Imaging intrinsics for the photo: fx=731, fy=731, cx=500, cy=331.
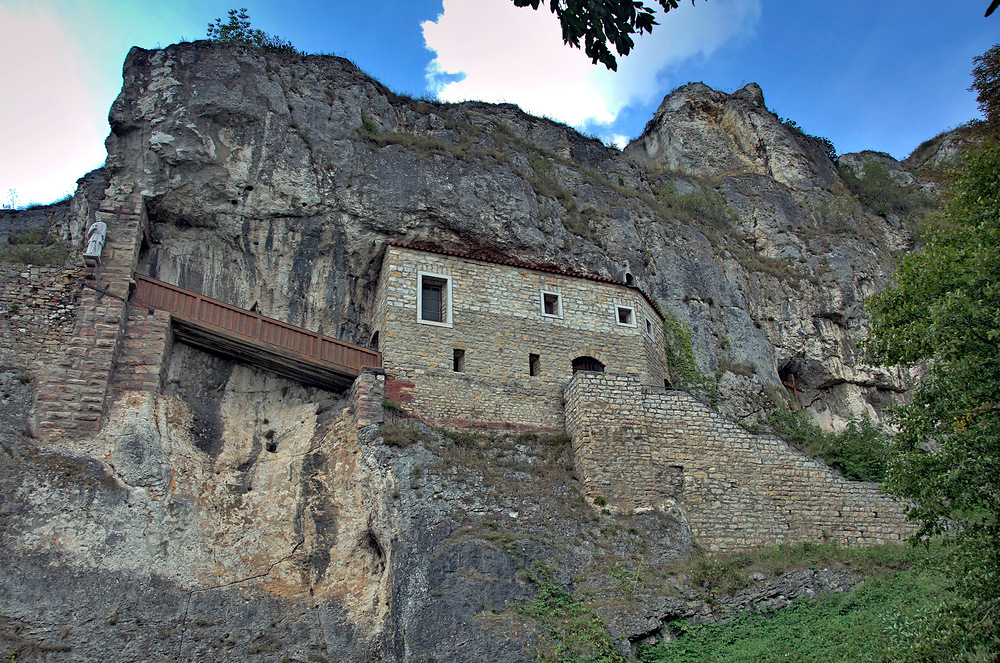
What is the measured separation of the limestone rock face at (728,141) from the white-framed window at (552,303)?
1703cm

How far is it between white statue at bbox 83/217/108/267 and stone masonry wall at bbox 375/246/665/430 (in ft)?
23.4

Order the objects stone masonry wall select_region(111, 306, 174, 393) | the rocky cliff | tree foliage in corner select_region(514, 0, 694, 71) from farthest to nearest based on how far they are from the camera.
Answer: stone masonry wall select_region(111, 306, 174, 393)
the rocky cliff
tree foliage in corner select_region(514, 0, 694, 71)

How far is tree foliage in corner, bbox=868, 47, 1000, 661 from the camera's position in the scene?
10422 millimetres

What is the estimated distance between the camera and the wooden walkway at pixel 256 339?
60.3 ft

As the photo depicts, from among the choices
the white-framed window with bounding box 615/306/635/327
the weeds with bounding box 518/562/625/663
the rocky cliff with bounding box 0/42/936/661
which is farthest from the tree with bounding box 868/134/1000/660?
the white-framed window with bounding box 615/306/635/327

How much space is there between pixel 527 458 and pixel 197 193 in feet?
38.9

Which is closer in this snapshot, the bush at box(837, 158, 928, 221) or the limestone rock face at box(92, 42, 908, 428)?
the limestone rock face at box(92, 42, 908, 428)

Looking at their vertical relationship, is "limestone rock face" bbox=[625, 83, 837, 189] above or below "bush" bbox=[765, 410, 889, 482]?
above

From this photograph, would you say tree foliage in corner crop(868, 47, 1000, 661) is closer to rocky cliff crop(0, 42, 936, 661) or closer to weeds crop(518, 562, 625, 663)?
rocky cliff crop(0, 42, 936, 661)

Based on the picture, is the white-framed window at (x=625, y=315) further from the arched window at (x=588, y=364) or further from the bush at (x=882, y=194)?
the bush at (x=882, y=194)

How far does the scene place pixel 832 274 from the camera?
100ft

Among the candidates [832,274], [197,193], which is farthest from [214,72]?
[832,274]

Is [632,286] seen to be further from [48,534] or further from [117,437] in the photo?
[48,534]

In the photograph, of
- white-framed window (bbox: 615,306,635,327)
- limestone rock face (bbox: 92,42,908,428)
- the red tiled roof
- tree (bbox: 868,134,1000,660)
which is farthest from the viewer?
white-framed window (bbox: 615,306,635,327)
